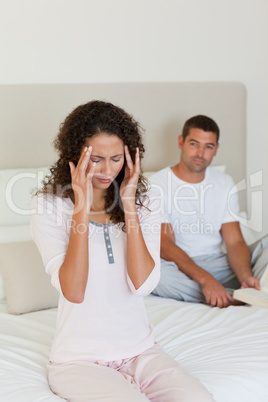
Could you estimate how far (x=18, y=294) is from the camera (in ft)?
8.05

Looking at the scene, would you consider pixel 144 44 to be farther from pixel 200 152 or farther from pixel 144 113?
pixel 200 152

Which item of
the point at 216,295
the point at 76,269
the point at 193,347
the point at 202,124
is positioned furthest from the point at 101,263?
the point at 202,124

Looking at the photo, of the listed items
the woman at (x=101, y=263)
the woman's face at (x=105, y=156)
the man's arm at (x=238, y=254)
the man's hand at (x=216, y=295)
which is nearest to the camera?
the woman at (x=101, y=263)

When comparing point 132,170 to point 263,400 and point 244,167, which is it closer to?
point 263,400

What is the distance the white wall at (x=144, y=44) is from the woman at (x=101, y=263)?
4.39ft

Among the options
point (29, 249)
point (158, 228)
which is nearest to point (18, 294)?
point (29, 249)

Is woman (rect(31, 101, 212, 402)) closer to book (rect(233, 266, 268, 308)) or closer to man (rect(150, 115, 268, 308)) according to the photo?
book (rect(233, 266, 268, 308))

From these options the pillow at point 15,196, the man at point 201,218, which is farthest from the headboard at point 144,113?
the man at point 201,218

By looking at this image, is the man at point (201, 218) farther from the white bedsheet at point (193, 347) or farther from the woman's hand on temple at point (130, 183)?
the woman's hand on temple at point (130, 183)

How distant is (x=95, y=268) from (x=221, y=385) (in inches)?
21.4

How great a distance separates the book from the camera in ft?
8.29

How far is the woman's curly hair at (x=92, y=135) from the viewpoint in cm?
181

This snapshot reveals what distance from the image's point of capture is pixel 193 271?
9.01 feet

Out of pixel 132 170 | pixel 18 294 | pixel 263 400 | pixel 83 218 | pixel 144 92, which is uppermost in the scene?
pixel 144 92
